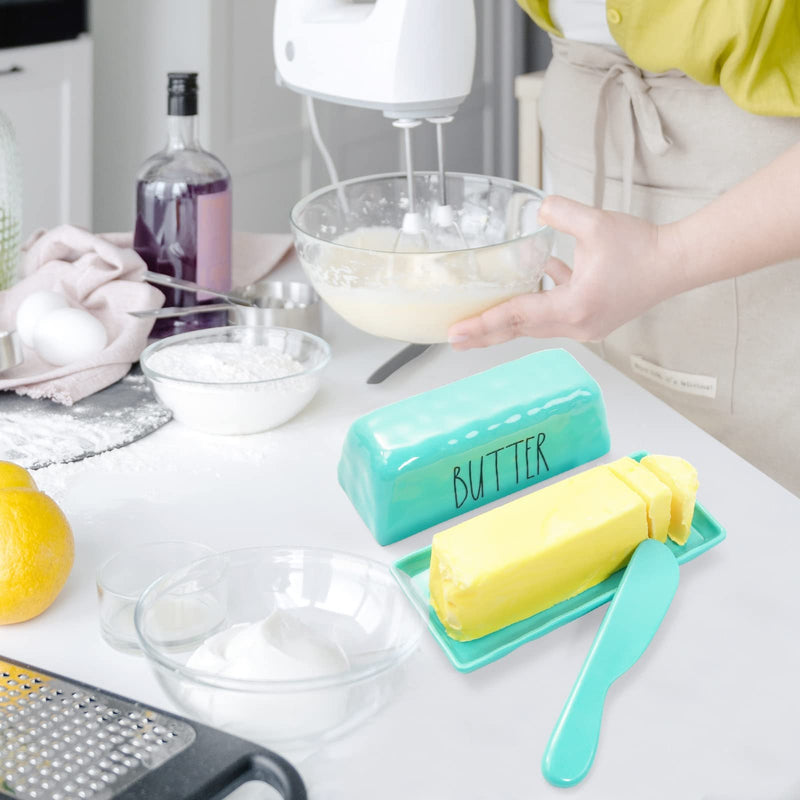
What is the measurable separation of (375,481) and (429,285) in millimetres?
213

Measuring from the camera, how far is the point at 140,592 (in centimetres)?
75

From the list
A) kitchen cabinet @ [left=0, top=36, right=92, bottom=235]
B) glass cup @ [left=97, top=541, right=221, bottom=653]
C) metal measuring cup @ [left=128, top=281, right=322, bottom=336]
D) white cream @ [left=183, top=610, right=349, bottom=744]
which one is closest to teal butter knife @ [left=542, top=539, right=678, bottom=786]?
white cream @ [left=183, top=610, right=349, bottom=744]

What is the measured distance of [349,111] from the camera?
2.95 m

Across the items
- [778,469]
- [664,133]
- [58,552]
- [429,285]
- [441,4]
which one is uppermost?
[441,4]

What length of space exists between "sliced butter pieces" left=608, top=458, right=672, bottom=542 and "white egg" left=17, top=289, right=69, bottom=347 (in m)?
0.64

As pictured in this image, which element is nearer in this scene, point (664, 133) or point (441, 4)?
point (441, 4)

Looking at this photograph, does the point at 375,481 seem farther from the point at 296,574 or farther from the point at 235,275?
the point at 235,275

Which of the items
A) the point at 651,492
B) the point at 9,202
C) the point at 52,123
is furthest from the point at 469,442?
the point at 52,123

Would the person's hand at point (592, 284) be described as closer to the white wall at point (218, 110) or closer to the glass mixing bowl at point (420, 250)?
the glass mixing bowl at point (420, 250)

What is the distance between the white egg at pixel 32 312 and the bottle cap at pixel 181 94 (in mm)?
240

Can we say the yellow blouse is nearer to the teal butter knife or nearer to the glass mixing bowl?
the glass mixing bowl

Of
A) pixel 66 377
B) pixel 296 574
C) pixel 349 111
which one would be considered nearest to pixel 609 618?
pixel 296 574

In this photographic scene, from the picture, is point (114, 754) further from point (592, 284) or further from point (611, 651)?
point (592, 284)

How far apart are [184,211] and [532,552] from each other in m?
0.67
